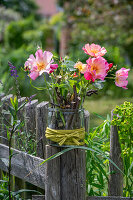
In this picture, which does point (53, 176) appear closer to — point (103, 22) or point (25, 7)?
point (103, 22)

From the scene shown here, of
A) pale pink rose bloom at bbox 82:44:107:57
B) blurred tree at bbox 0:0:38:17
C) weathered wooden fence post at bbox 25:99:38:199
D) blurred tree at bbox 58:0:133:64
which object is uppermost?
blurred tree at bbox 0:0:38:17

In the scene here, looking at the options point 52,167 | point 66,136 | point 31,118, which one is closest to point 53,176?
point 52,167

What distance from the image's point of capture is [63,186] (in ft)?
5.23

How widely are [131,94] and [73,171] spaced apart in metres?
6.03

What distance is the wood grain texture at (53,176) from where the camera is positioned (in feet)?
5.13

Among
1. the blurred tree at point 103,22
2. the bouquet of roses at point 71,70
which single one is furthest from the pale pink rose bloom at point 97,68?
the blurred tree at point 103,22

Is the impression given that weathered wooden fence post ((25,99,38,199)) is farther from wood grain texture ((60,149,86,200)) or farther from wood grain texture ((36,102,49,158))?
wood grain texture ((60,149,86,200))

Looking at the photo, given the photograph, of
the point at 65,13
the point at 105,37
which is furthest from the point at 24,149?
the point at 65,13

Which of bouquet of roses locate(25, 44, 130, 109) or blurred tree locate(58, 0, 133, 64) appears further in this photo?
blurred tree locate(58, 0, 133, 64)

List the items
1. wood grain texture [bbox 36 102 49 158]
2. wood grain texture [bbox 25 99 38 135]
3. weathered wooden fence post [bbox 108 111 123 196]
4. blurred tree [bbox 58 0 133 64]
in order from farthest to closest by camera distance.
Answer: blurred tree [bbox 58 0 133 64] → wood grain texture [bbox 25 99 38 135] → wood grain texture [bbox 36 102 49 158] → weathered wooden fence post [bbox 108 111 123 196]

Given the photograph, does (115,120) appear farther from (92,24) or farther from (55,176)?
(92,24)

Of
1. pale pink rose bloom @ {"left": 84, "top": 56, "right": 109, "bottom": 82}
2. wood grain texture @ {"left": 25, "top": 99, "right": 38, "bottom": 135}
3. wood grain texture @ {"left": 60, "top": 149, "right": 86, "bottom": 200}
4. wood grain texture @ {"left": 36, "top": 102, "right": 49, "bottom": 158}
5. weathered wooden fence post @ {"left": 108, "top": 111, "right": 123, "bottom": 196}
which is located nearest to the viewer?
pale pink rose bloom @ {"left": 84, "top": 56, "right": 109, "bottom": 82}

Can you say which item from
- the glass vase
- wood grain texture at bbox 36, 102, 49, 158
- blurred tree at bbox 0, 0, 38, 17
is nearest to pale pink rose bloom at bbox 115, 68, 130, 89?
the glass vase

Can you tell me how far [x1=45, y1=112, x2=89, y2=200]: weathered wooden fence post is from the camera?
61.5 inches
